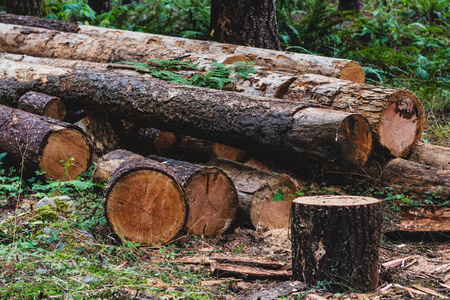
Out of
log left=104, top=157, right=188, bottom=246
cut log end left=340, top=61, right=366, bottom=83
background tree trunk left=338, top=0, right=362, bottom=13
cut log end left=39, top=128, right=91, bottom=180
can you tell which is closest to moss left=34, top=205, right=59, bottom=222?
log left=104, top=157, right=188, bottom=246

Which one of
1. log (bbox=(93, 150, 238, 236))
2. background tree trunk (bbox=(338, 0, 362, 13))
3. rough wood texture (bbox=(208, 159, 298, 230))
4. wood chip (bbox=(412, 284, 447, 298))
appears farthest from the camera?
background tree trunk (bbox=(338, 0, 362, 13))

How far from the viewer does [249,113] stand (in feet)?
14.4

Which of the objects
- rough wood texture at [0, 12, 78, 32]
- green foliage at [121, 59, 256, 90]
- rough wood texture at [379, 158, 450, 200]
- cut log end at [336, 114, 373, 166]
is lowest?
rough wood texture at [379, 158, 450, 200]

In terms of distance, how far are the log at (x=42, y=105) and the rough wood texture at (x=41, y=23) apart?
10.3ft

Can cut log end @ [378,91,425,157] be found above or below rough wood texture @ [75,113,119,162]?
above

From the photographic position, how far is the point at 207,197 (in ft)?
13.9

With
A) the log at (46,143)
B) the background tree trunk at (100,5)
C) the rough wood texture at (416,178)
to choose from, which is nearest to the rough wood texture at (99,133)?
the log at (46,143)

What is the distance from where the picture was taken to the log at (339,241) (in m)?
2.95

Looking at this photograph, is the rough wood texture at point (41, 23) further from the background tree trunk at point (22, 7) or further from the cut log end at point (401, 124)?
the cut log end at point (401, 124)

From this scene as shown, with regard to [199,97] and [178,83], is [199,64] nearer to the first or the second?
[178,83]

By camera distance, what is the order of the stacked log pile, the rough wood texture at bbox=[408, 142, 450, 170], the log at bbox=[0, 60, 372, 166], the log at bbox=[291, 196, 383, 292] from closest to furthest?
the log at bbox=[291, 196, 383, 292] → the stacked log pile → the log at bbox=[0, 60, 372, 166] → the rough wood texture at bbox=[408, 142, 450, 170]

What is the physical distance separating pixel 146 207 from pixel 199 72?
2758 mm

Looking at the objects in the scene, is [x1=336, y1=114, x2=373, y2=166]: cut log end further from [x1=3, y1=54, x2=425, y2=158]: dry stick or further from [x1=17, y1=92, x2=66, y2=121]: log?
[x1=17, y1=92, x2=66, y2=121]: log

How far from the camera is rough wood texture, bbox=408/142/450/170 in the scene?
4770 millimetres
